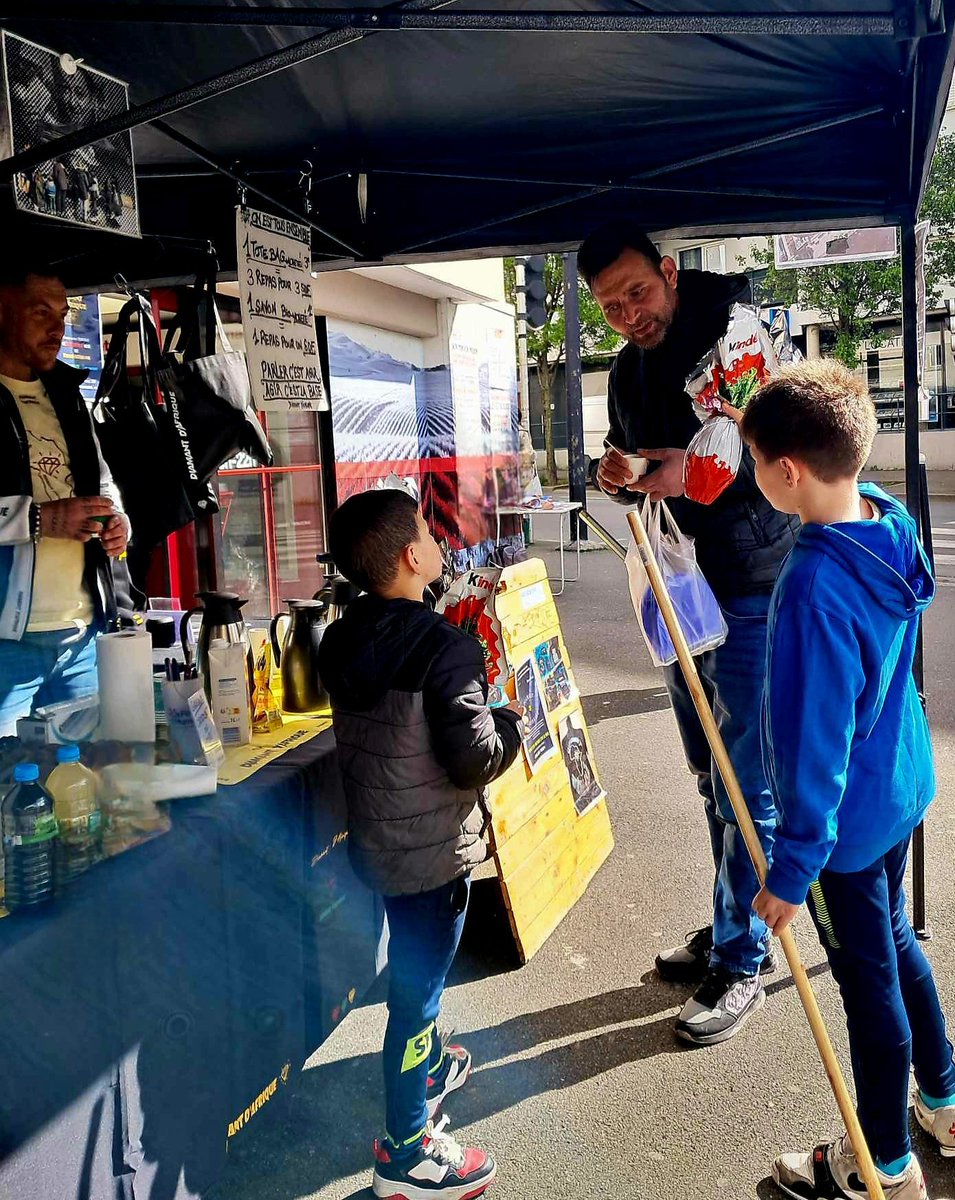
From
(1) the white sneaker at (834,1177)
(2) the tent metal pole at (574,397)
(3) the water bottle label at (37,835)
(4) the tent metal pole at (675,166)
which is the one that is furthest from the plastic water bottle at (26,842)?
(2) the tent metal pole at (574,397)

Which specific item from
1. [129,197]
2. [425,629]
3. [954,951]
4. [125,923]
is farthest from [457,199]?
[954,951]

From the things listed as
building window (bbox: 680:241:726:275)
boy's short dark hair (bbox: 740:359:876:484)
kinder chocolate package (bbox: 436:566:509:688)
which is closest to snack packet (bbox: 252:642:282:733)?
kinder chocolate package (bbox: 436:566:509:688)

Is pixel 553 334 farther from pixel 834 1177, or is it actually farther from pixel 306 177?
pixel 834 1177

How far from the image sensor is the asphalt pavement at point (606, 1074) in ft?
8.32

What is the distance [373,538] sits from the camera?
2373 mm

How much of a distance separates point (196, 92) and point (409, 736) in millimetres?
1607

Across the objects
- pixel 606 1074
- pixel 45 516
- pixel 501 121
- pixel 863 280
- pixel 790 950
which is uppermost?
pixel 863 280

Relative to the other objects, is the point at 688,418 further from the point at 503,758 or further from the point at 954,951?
the point at 954,951

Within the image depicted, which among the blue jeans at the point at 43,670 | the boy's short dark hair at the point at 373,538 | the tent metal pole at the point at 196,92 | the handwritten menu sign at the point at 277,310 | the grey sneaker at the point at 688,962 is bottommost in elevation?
the grey sneaker at the point at 688,962

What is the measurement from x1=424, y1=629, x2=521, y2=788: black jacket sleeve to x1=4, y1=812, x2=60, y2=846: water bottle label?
836 millimetres

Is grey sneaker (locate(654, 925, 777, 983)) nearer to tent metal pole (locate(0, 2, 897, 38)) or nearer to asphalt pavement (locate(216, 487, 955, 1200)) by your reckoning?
asphalt pavement (locate(216, 487, 955, 1200))

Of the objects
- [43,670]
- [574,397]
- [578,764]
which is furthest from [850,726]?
[574,397]

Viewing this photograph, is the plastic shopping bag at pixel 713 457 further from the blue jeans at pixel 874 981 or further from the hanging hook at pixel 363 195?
the hanging hook at pixel 363 195

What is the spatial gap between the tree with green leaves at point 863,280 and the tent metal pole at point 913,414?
2235cm
